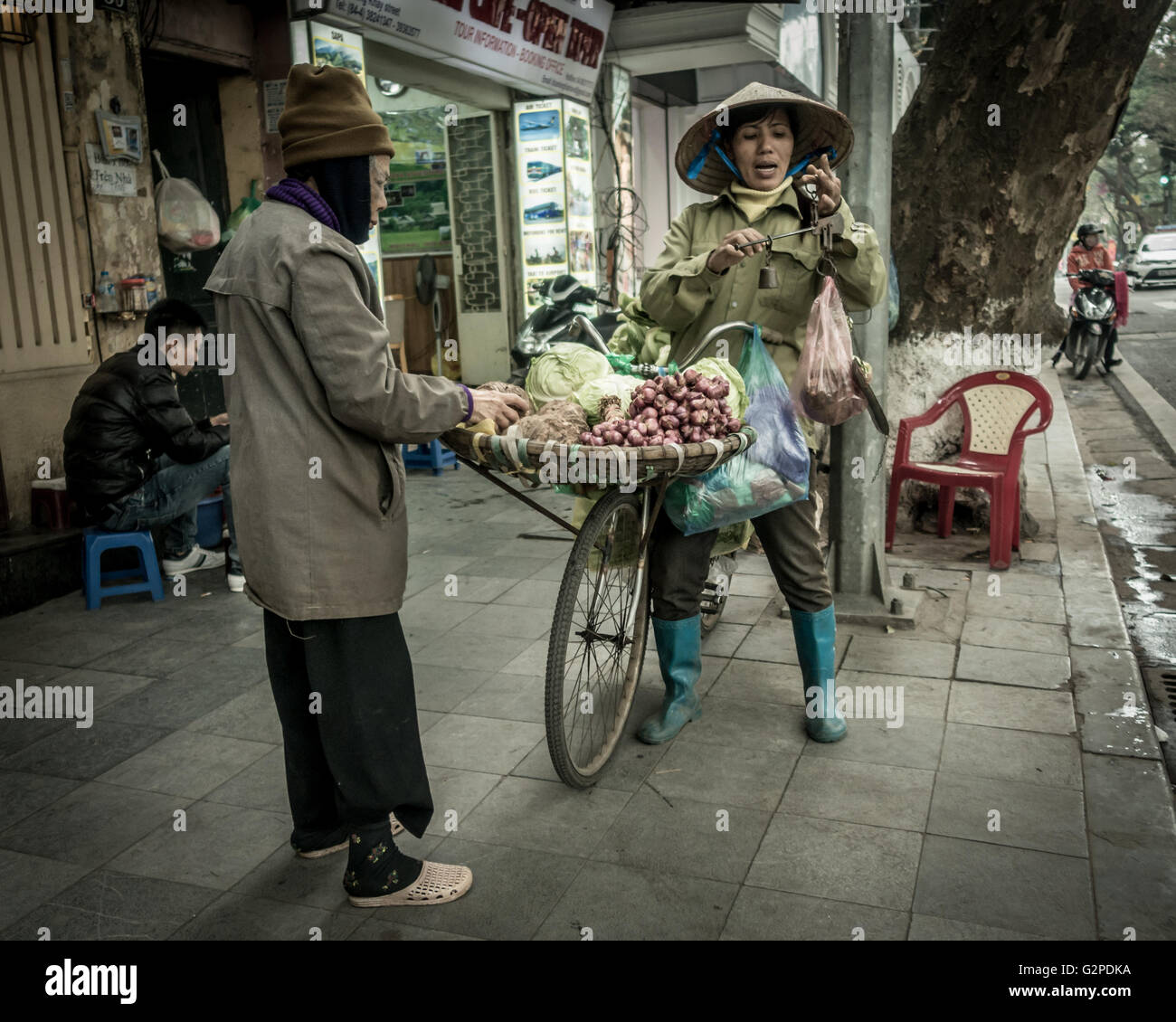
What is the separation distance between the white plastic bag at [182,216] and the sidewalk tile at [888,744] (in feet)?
16.5

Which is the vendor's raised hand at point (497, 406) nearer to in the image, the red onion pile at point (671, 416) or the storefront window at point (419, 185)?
the red onion pile at point (671, 416)

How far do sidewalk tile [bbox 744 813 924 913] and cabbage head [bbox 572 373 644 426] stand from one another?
1296 mm

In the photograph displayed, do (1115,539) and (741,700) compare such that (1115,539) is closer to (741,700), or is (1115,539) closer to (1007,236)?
(1007,236)

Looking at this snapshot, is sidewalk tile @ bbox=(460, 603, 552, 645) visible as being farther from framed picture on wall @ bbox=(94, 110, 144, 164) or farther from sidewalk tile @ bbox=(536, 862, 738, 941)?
framed picture on wall @ bbox=(94, 110, 144, 164)

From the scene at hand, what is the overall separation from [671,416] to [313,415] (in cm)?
105

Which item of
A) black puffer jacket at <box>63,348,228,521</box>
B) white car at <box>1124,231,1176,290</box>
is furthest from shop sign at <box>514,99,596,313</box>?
white car at <box>1124,231,1176,290</box>

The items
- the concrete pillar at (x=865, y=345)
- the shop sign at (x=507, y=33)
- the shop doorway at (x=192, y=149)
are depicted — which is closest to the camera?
the concrete pillar at (x=865, y=345)

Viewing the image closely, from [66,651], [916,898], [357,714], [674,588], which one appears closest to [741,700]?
[674,588]

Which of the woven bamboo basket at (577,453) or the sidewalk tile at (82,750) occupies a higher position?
the woven bamboo basket at (577,453)

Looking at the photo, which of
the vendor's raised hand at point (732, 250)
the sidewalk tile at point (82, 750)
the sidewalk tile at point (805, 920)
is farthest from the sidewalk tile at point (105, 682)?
the vendor's raised hand at point (732, 250)

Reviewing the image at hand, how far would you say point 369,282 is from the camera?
2.55 m

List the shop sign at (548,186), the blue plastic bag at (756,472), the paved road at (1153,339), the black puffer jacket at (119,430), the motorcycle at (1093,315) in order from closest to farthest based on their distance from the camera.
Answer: the blue plastic bag at (756,472) < the black puffer jacket at (119,430) < the shop sign at (548,186) < the paved road at (1153,339) < the motorcycle at (1093,315)

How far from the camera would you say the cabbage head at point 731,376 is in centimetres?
326

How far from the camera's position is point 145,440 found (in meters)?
5.32
